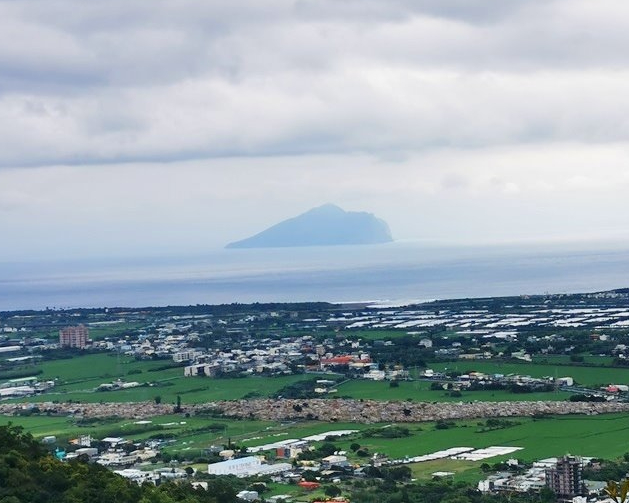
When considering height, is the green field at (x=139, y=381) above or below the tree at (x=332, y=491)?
above

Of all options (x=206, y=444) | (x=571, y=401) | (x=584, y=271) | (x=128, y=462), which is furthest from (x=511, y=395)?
(x=584, y=271)

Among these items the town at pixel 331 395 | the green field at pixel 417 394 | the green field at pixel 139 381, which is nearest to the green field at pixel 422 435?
the town at pixel 331 395

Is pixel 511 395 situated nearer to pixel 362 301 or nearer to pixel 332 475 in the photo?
pixel 332 475

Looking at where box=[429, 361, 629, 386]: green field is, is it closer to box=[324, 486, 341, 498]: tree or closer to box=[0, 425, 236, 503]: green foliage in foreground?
box=[324, 486, 341, 498]: tree

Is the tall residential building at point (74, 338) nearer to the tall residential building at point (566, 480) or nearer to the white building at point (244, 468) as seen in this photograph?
the white building at point (244, 468)

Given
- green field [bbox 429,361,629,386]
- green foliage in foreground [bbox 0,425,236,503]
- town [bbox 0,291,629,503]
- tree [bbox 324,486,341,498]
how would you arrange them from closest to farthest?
green foliage in foreground [bbox 0,425,236,503]
tree [bbox 324,486,341,498]
town [bbox 0,291,629,503]
green field [bbox 429,361,629,386]

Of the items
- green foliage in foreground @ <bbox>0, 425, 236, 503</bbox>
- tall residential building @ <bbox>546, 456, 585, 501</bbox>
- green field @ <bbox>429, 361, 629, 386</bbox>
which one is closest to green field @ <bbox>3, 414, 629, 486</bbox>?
tall residential building @ <bbox>546, 456, 585, 501</bbox>
